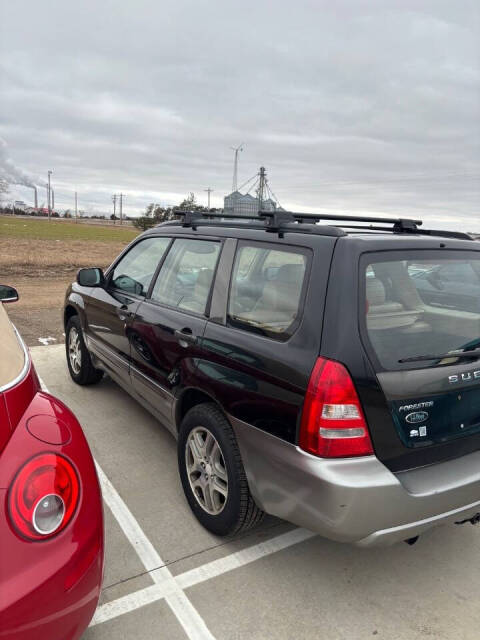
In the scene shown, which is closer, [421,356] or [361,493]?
[361,493]

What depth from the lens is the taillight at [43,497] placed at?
4.87 ft

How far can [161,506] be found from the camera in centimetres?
297

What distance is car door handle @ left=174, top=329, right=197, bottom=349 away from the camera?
278 cm

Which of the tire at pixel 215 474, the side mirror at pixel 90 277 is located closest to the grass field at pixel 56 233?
the side mirror at pixel 90 277

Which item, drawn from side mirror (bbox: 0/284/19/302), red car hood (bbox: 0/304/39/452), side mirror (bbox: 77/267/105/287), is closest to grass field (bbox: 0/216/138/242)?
side mirror (bbox: 77/267/105/287)

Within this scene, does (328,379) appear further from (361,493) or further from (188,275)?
(188,275)

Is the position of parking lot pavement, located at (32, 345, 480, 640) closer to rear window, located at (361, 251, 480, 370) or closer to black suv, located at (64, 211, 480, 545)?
black suv, located at (64, 211, 480, 545)

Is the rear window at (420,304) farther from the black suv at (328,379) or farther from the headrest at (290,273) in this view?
the headrest at (290,273)

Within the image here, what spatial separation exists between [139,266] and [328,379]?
2.34 m

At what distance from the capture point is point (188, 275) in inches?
125

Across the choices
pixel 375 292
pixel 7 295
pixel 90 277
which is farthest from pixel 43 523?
pixel 90 277

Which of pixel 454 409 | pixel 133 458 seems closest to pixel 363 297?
pixel 454 409

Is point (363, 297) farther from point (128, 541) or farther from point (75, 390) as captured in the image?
point (75, 390)

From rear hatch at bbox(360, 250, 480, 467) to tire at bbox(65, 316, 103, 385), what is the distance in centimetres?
329
